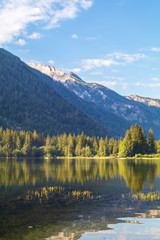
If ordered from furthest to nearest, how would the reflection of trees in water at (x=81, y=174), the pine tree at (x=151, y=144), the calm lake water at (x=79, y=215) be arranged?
the pine tree at (x=151, y=144), the reflection of trees in water at (x=81, y=174), the calm lake water at (x=79, y=215)

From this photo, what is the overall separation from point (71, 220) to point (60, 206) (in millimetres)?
7392

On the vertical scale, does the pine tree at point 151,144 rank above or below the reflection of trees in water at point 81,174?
above

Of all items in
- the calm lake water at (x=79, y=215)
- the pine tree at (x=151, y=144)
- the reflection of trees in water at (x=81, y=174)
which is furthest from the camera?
the pine tree at (x=151, y=144)

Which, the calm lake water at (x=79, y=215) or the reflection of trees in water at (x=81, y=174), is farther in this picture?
the reflection of trees in water at (x=81, y=174)

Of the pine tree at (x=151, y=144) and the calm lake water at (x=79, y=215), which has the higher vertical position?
the pine tree at (x=151, y=144)

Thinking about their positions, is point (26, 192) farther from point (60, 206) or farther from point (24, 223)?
point (24, 223)

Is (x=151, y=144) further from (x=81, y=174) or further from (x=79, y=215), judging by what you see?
(x=79, y=215)

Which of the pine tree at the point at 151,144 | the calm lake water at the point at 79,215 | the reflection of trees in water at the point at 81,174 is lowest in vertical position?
the calm lake water at the point at 79,215

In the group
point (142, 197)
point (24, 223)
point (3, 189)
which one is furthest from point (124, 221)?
point (3, 189)

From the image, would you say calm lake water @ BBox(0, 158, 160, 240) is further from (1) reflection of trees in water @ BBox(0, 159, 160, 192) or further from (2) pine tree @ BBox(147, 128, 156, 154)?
(2) pine tree @ BBox(147, 128, 156, 154)

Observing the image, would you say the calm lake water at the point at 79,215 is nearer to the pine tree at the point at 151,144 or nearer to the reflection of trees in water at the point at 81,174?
the reflection of trees in water at the point at 81,174

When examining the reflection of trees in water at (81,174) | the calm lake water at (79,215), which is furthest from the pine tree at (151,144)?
the calm lake water at (79,215)

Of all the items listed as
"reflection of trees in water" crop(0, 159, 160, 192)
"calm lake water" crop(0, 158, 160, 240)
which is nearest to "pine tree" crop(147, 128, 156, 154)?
"reflection of trees in water" crop(0, 159, 160, 192)

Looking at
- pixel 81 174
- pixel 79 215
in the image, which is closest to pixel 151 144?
pixel 81 174
